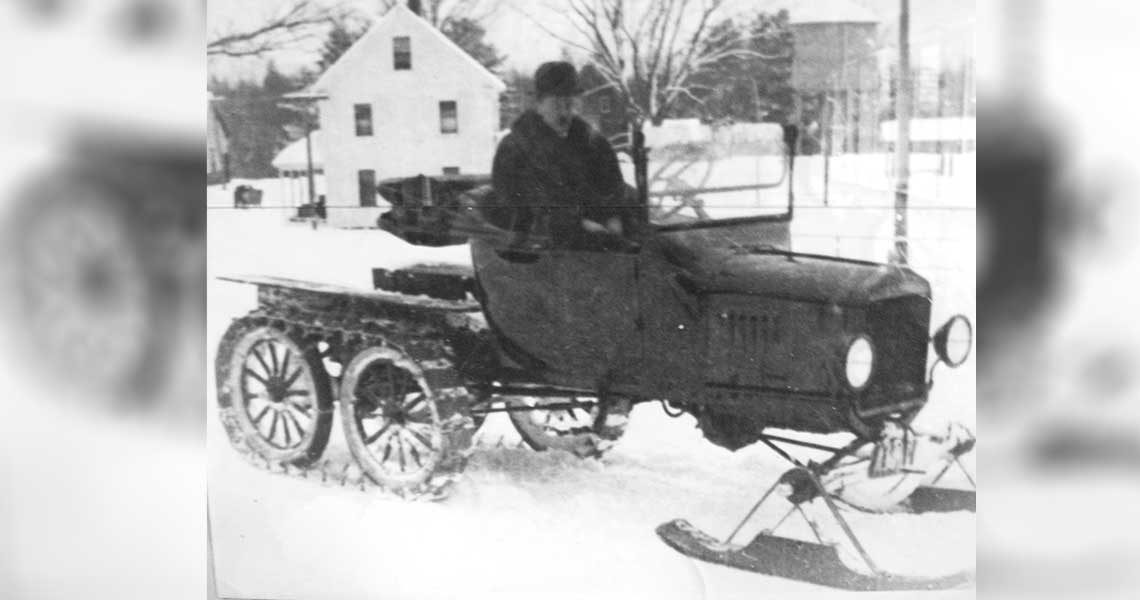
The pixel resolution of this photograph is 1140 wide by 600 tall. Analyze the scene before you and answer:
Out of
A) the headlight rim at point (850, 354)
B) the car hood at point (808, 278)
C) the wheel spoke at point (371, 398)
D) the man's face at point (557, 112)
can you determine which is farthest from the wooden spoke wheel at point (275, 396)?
the headlight rim at point (850, 354)

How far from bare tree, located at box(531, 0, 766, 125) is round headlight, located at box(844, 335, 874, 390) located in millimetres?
897

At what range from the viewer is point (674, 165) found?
4141 mm

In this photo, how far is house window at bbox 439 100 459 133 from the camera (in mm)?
4277

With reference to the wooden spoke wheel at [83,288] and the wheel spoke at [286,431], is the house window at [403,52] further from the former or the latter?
the wheel spoke at [286,431]

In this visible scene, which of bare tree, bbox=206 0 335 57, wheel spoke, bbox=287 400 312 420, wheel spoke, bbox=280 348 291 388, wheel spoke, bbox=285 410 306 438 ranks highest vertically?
bare tree, bbox=206 0 335 57

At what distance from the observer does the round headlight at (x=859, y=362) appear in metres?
4.05

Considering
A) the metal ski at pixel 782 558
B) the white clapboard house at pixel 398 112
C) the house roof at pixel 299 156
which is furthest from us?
the house roof at pixel 299 156

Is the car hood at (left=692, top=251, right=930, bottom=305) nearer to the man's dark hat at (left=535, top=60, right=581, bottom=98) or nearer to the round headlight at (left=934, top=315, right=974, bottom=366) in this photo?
the round headlight at (left=934, top=315, right=974, bottom=366)

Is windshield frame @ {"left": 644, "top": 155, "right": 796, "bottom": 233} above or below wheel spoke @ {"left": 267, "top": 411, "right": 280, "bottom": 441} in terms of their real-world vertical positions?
above

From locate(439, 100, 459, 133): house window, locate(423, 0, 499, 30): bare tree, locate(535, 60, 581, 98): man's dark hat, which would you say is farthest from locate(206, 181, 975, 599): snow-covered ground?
locate(423, 0, 499, 30): bare tree

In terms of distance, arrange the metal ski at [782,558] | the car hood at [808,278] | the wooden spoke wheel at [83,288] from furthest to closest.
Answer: the metal ski at [782,558] → the car hood at [808,278] → the wooden spoke wheel at [83,288]

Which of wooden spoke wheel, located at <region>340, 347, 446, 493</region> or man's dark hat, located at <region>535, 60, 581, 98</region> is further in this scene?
wooden spoke wheel, located at <region>340, 347, 446, 493</region>

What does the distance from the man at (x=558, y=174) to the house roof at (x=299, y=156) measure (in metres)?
0.60

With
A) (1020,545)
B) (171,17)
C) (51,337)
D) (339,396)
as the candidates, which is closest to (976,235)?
(1020,545)
